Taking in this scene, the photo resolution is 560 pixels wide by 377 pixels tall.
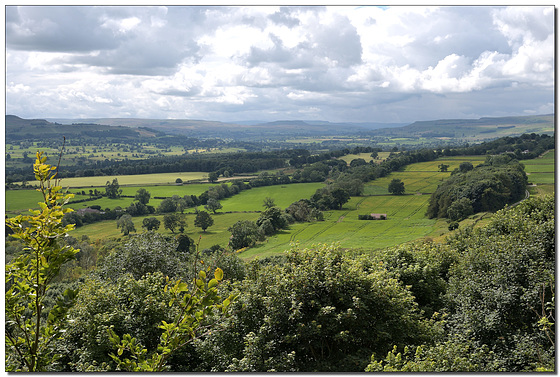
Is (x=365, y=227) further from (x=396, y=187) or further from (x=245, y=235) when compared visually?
(x=245, y=235)

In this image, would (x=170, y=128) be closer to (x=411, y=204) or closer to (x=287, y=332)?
(x=411, y=204)

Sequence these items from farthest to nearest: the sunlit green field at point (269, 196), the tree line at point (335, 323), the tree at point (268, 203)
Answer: the sunlit green field at point (269, 196) < the tree at point (268, 203) < the tree line at point (335, 323)

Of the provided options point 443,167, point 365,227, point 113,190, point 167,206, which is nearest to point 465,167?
point 443,167

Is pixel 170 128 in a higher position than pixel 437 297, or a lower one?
higher

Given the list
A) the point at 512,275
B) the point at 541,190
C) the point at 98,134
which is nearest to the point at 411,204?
the point at 541,190

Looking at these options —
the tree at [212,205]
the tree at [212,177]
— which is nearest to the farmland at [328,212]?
the tree at [212,205]

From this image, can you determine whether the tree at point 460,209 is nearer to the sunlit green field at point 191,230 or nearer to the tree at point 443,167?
the tree at point 443,167
